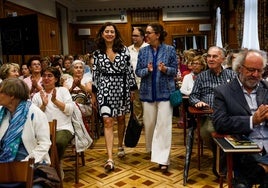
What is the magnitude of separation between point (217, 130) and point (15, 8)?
767 cm

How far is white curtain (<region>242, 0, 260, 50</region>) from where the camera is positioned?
24.8 feet

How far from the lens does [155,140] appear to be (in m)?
3.51

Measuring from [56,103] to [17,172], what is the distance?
147 cm

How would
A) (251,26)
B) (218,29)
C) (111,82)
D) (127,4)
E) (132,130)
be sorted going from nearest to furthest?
(111,82) → (132,130) → (251,26) → (218,29) → (127,4)

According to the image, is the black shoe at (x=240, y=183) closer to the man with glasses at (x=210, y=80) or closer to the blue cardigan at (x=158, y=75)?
the man with glasses at (x=210, y=80)

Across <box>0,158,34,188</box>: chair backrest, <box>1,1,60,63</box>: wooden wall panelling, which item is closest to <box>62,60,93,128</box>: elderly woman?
<box>0,158,34,188</box>: chair backrest

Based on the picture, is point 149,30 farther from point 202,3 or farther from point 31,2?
point 202,3

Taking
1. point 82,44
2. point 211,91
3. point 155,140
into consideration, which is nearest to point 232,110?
point 211,91

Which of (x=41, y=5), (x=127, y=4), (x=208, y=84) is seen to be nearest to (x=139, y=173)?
(x=208, y=84)

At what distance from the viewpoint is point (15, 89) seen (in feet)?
7.30

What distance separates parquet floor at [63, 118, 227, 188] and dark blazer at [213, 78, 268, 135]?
107 cm

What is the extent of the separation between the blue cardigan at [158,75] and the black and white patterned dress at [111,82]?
0.25m

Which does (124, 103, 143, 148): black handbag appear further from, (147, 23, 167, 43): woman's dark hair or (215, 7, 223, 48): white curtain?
(215, 7, 223, 48): white curtain

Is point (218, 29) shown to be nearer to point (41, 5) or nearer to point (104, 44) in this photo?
point (41, 5)
